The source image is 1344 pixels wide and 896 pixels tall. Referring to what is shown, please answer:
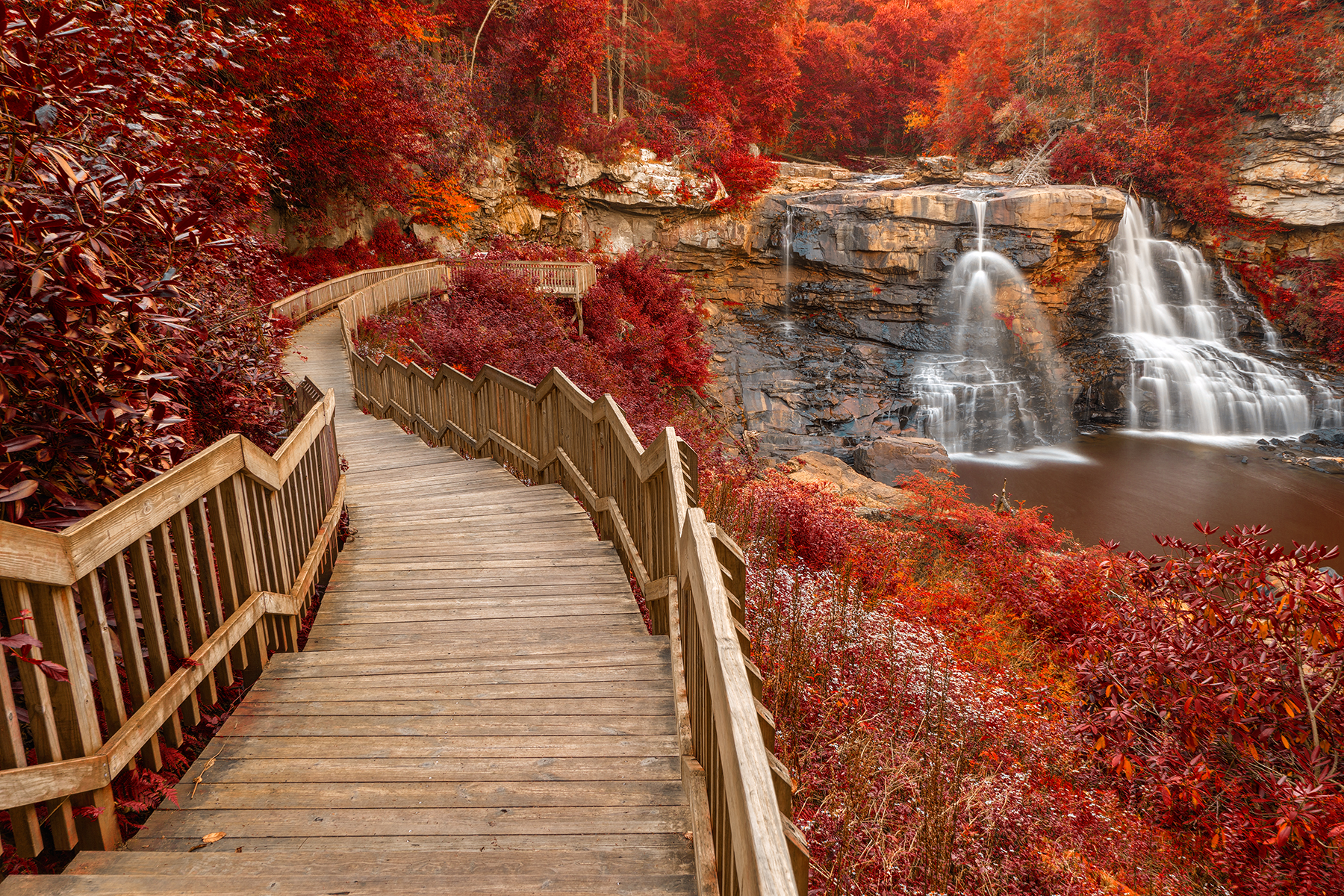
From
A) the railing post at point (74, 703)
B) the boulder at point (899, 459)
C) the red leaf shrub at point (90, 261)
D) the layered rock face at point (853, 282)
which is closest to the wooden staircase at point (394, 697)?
the railing post at point (74, 703)

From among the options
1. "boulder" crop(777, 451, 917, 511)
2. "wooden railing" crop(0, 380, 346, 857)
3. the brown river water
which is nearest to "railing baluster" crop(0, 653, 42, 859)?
"wooden railing" crop(0, 380, 346, 857)

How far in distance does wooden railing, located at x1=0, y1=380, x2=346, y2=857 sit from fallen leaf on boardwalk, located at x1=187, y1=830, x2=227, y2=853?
0.25 m

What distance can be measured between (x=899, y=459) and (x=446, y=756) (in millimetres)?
15372

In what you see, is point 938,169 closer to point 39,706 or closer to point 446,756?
point 446,756

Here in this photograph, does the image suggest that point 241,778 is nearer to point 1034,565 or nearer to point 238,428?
point 238,428

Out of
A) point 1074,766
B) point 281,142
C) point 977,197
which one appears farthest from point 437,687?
point 977,197

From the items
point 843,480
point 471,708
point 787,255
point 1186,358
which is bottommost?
point 843,480

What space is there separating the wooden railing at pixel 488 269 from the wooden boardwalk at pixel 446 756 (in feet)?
52.9

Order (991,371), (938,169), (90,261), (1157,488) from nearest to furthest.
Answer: (90,261), (1157,488), (991,371), (938,169)

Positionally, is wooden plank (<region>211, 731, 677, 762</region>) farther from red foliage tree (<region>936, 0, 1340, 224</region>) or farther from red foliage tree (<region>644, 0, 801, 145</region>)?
red foliage tree (<region>936, 0, 1340, 224</region>)

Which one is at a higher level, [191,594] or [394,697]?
[191,594]

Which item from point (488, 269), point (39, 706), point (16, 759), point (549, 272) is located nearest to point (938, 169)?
point (549, 272)

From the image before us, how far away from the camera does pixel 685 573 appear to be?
2865 millimetres

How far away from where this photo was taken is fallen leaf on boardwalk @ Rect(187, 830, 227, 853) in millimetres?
2283
